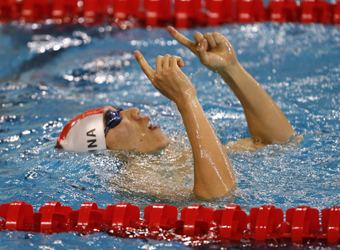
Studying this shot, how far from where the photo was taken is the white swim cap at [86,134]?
13.1 ft

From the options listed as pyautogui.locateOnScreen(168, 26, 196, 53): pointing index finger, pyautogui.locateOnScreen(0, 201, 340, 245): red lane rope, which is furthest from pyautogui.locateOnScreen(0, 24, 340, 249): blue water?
pyautogui.locateOnScreen(168, 26, 196, 53): pointing index finger

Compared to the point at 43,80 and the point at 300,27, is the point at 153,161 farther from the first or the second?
the point at 300,27

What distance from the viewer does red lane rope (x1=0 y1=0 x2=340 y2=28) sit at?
6.39 m

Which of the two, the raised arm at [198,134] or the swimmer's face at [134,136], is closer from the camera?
the raised arm at [198,134]

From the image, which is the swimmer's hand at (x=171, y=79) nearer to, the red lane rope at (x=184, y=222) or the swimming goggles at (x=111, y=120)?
the red lane rope at (x=184, y=222)

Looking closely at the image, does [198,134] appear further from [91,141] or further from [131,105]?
[131,105]

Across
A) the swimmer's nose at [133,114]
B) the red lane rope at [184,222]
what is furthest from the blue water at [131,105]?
the swimmer's nose at [133,114]

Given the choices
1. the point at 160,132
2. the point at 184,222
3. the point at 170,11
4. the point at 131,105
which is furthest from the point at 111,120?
the point at 170,11

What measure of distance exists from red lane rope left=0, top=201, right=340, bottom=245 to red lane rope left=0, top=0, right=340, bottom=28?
3.35m

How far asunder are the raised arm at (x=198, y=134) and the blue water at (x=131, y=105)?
0.10m

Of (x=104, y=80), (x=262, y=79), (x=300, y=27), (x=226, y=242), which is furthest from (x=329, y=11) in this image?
(x=226, y=242)

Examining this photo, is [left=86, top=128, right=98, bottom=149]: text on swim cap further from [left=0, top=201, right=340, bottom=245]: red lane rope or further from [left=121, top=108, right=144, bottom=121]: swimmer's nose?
[left=0, top=201, right=340, bottom=245]: red lane rope

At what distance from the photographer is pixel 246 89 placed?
4070 millimetres

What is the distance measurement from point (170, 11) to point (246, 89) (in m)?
2.73
